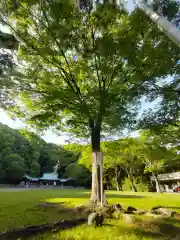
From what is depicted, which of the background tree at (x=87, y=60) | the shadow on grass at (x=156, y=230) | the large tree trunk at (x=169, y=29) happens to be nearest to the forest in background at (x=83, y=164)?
the background tree at (x=87, y=60)

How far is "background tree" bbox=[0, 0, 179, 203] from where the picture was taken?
6.46 meters

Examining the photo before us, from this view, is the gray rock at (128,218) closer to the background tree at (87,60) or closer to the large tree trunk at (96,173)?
the large tree trunk at (96,173)

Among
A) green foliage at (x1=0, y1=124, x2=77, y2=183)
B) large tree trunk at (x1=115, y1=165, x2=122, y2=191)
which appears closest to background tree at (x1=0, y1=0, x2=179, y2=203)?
green foliage at (x1=0, y1=124, x2=77, y2=183)

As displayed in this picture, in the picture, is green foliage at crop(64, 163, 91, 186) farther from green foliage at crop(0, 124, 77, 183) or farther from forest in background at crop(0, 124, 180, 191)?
green foliage at crop(0, 124, 77, 183)

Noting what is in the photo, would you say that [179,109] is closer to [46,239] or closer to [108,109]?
[108,109]

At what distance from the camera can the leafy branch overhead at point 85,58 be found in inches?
254

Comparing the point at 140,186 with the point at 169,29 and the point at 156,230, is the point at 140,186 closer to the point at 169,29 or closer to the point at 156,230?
the point at 156,230

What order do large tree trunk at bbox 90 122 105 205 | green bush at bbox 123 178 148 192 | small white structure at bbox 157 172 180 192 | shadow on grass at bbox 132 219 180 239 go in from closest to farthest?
shadow on grass at bbox 132 219 180 239, large tree trunk at bbox 90 122 105 205, small white structure at bbox 157 172 180 192, green bush at bbox 123 178 148 192

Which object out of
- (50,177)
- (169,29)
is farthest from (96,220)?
(50,177)

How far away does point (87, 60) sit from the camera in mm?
7586

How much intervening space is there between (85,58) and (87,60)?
0.48ft

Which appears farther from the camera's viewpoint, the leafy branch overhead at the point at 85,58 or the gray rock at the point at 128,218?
the leafy branch overhead at the point at 85,58

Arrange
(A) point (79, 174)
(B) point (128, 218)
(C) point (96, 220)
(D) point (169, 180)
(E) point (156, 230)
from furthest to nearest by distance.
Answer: (A) point (79, 174) < (D) point (169, 180) < (B) point (128, 218) < (C) point (96, 220) < (E) point (156, 230)

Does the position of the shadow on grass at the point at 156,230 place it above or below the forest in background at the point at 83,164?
below
